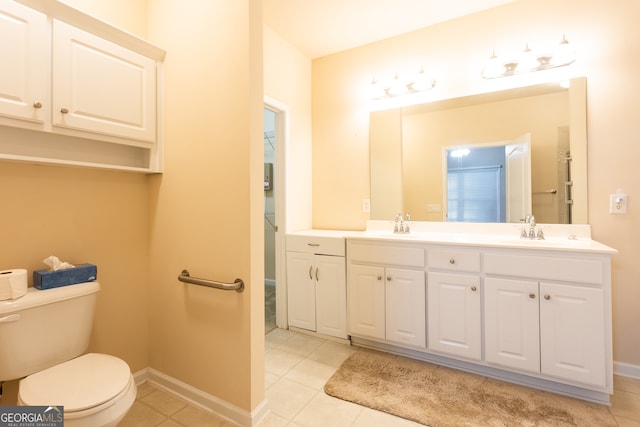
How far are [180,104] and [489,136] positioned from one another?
7.39 feet

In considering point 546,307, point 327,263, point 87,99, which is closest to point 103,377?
point 87,99

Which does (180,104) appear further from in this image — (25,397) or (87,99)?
(25,397)

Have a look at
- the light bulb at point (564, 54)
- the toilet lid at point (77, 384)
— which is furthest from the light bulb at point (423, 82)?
the toilet lid at point (77, 384)

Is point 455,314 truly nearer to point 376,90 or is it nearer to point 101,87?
point 376,90

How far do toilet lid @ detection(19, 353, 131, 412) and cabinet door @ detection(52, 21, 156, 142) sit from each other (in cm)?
109

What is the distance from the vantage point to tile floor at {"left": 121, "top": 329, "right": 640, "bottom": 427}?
61.8 inches

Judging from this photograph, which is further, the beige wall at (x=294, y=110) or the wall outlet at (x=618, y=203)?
the beige wall at (x=294, y=110)

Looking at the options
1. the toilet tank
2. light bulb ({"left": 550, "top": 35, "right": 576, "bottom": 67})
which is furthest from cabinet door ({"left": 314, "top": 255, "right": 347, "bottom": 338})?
light bulb ({"left": 550, "top": 35, "right": 576, "bottom": 67})

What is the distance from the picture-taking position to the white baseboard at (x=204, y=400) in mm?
1554

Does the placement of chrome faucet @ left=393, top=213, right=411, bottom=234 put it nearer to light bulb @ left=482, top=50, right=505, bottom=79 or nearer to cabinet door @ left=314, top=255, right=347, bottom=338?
cabinet door @ left=314, top=255, right=347, bottom=338

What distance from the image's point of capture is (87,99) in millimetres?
1468

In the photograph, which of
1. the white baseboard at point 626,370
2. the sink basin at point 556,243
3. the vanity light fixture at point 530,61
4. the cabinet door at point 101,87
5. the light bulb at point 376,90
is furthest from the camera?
the light bulb at point 376,90

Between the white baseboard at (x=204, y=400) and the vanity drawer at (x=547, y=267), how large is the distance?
1.61m

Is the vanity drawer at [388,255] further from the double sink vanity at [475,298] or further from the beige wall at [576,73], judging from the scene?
the beige wall at [576,73]
